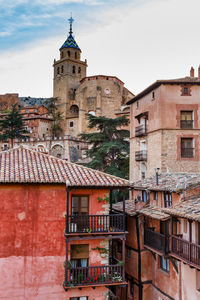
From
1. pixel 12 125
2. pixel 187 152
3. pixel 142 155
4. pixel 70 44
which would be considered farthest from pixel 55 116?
pixel 187 152

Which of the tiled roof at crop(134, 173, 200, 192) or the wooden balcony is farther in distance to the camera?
the tiled roof at crop(134, 173, 200, 192)

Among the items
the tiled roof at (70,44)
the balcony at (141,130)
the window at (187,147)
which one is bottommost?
the window at (187,147)

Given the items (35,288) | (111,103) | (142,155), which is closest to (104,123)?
(142,155)

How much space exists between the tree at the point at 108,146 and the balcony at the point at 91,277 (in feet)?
55.4

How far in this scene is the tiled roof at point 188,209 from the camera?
11.8 meters

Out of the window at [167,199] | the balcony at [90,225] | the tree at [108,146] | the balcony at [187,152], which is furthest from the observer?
the tree at [108,146]

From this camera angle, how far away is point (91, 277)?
46.0 ft

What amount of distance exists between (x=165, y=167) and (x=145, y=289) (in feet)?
43.1

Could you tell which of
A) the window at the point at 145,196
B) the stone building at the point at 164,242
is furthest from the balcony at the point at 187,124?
the window at the point at 145,196

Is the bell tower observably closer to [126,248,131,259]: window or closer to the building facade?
[126,248,131,259]: window

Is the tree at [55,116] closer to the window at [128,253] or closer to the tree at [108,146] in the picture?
the tree at [108,146]

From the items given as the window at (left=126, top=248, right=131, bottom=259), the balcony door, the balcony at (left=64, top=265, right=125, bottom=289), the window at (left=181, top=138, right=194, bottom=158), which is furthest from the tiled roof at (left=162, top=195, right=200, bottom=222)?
the window at (left=181, top=138, right=194, bottom=158)

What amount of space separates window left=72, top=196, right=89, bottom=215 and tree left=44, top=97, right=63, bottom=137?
202 feet

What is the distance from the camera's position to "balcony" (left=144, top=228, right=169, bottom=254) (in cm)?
1442
